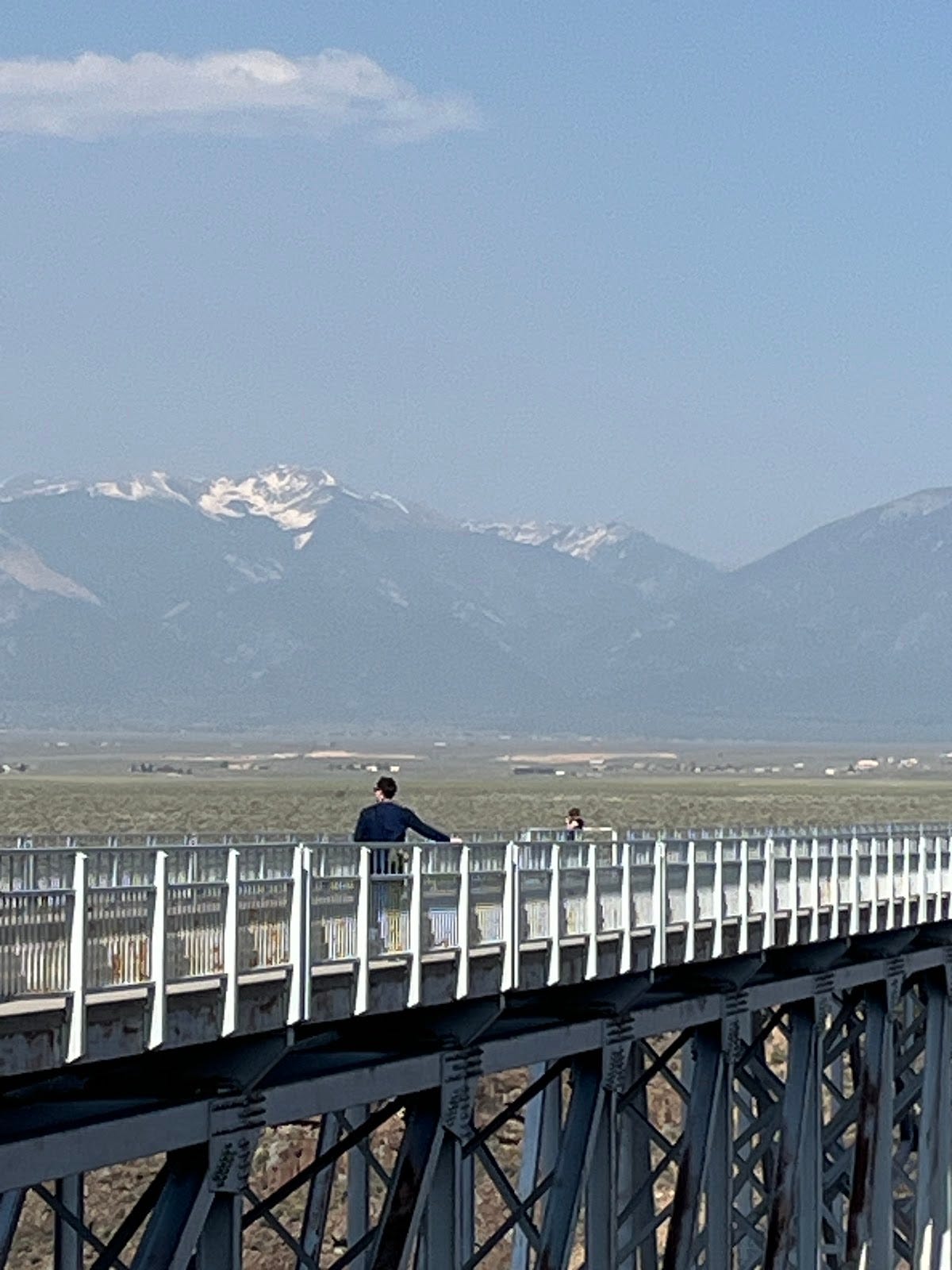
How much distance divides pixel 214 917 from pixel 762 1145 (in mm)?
13805

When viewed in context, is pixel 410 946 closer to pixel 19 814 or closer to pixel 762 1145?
pixel 762 1145

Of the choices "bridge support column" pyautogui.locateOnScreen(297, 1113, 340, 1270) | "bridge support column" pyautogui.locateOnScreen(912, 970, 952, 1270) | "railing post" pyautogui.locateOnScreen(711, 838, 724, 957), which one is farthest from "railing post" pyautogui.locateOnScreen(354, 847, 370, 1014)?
"bridge support column" pyautogui.locateOnScreen(912, 970, 952, 1270)

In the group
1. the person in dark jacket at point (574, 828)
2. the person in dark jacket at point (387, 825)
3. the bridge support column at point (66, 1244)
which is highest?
the person in dark jacket at point (387, 825)

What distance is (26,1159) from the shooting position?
17125mm

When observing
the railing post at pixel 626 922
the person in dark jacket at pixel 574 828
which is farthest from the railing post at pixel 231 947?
the person in dark jacket at pixel 574 828

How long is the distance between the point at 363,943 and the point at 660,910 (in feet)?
24.8

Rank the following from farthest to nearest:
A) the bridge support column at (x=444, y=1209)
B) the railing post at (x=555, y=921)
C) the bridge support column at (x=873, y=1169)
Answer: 1. the bridge support column at (x=873, y=1169)
2. the railing post at (x=555, y=921)
3. the bridge support column at (x=444, y=1209)

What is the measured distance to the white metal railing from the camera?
18.5 metres

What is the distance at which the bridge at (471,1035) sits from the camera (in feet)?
60.7

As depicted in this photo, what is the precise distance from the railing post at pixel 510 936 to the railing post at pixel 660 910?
292 cm

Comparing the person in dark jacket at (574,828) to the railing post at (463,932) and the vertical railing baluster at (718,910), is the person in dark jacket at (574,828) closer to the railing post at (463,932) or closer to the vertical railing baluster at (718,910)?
the vertical railing baluster at (718,910)

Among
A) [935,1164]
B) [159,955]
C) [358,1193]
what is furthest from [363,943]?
[935,1164]

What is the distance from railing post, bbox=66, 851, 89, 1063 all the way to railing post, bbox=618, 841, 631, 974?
9.29m

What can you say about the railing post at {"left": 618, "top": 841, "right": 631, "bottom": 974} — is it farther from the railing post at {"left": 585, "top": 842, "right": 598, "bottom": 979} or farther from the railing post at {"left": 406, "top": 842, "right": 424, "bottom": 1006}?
the railing post at {"left": 406, "top": 842, "right": 424, "bottom": 1006}
